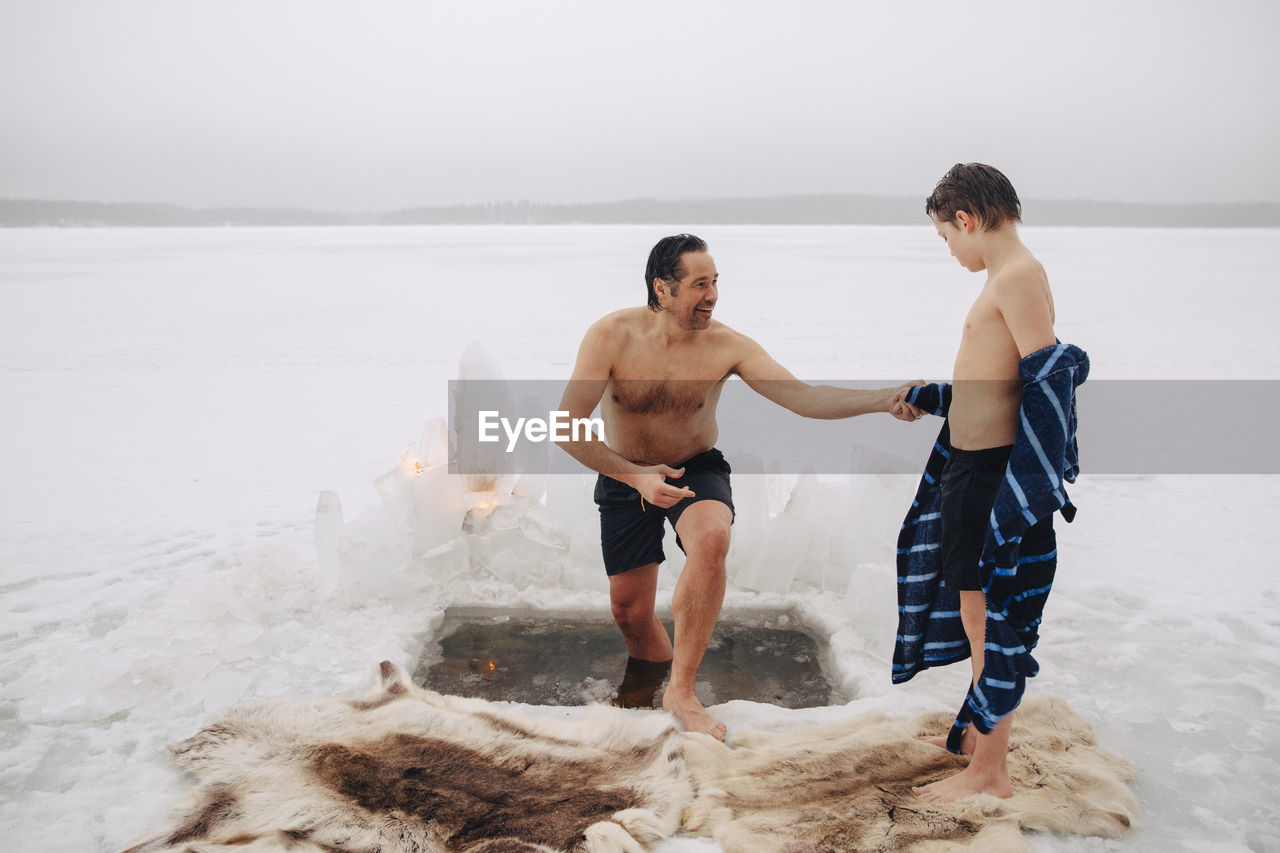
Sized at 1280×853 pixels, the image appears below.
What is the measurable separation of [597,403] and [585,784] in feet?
4.00

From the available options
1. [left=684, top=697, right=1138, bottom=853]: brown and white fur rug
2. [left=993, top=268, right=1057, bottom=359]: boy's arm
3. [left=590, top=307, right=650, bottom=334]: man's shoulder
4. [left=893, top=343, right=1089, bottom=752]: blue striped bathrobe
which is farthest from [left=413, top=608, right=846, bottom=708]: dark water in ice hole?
[left=993, top=268, right=1057, bottom=359]: boy's arm

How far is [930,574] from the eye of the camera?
2516 mm

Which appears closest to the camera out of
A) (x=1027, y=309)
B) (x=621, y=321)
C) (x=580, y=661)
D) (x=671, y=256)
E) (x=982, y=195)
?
(x=1027, y=309)

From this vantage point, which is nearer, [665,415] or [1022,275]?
[1022,275]

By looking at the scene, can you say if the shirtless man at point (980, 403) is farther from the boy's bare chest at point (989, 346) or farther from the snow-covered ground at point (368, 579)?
the snow-covered ground at point (368, 579)

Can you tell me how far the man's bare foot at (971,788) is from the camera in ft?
7.51

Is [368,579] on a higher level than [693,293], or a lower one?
lower

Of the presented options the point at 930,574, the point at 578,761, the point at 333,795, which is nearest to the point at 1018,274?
the point at 930,574

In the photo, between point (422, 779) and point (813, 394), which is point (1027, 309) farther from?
point (422, 779)

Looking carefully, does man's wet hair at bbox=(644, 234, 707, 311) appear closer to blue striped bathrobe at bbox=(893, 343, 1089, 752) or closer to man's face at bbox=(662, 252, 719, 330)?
man's face at bbox=(662, 252, 719, 330)

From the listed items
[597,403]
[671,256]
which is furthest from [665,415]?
[671,256]

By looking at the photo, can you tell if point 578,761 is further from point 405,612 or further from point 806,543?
point 806,543

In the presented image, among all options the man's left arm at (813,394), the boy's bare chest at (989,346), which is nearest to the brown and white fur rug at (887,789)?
the man's left arm at (813,394)

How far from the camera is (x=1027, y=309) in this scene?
2111 millimetres
